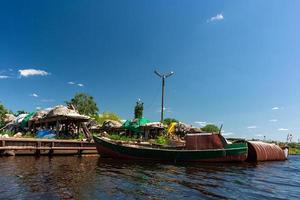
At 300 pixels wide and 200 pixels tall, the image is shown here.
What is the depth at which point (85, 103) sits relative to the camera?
7156 centimetres

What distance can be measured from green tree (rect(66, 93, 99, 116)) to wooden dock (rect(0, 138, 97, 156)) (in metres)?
44.4

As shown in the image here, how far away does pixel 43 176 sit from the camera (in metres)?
13.5

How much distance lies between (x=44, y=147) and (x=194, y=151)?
13.3 metres

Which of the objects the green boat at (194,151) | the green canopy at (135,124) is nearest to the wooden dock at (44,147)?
the green boat at (194,151)

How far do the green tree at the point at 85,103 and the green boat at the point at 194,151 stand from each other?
4714 centimetres

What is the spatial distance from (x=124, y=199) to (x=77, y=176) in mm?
5147

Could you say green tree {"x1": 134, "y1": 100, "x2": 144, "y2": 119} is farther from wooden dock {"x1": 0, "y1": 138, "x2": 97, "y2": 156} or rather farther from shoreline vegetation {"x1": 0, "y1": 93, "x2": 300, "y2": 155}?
wooden dock {"x1": 0, "y1": 138, "x2": 97, "y2": 156}

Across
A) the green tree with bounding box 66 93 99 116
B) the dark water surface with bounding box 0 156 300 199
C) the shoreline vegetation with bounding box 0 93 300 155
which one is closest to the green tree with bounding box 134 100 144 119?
the shoreline vegetation with bounding box 0 93 300 155

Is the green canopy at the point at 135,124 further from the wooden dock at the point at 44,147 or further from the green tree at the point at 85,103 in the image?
the green tree at the point at 85,103

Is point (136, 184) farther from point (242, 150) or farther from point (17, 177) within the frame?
point (242, 150)

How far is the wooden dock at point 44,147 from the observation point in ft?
69.6

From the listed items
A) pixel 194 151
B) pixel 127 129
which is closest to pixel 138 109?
pixel 127 129

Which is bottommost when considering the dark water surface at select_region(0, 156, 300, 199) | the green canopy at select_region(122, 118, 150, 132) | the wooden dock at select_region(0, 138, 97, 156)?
the dark water surface at select_region(0, 156, 300, 199)

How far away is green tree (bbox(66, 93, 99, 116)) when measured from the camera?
230 ft
